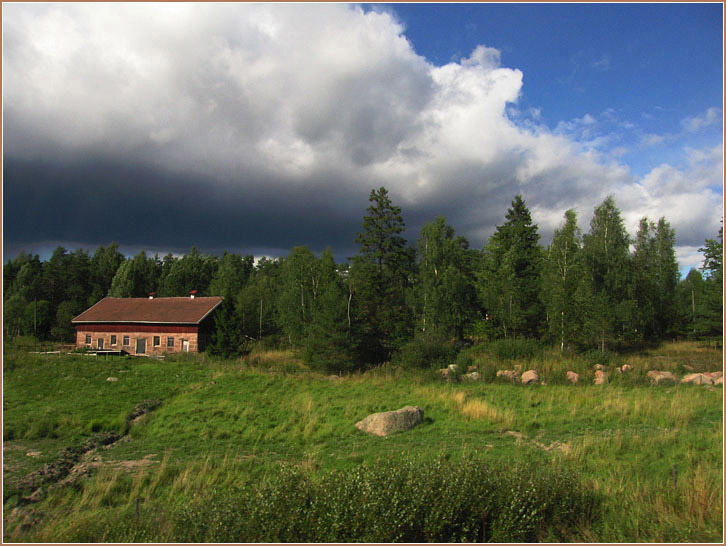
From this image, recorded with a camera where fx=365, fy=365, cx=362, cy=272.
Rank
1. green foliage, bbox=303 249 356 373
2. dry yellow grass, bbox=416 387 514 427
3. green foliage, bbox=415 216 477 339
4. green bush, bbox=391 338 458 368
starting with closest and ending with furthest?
dry yellow grass, bbox=416 387 514 427 < green bush, bbox=391 338 458 368 < green foliage, bbox=303 249 356 373 < green foliage, bbox=415 216 477 339

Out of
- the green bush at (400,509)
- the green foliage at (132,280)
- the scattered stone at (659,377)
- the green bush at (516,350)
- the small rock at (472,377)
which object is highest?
A: the green foliage at (132,280)

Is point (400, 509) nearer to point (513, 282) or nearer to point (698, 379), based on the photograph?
point (698, 379)

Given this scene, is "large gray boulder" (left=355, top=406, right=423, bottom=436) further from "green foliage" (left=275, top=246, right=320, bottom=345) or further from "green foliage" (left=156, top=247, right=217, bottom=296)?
"green foliage" (left=156, top=247, right=217, bottom=296)

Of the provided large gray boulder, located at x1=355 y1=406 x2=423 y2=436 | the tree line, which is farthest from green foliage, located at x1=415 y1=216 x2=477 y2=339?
large gray boulder, located at x1=355 y1=406 x2=423 y2=436

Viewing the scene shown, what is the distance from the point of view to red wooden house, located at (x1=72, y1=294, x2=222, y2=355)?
3284cm

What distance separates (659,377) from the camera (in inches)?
768

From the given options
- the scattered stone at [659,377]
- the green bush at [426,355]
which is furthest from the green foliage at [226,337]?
the scattered stone at [659,377]

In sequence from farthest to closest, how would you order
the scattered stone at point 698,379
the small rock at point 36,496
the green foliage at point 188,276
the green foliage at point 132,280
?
the green foliage at point 188,276 → the green foliage at point 132,280 → the scattered stone at point 698,379 → the small rock at point 36,496

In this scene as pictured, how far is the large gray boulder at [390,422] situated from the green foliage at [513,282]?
18.4 metres

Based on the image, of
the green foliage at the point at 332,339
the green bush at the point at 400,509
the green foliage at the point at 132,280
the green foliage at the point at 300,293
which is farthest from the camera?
the green foliage at the point at 132,280

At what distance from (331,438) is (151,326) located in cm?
2857

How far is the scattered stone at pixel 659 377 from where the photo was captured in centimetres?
1884

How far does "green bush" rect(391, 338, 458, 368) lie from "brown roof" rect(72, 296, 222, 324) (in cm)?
1909

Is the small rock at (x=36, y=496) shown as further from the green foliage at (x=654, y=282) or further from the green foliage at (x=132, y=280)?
the green foliage at (x=132, y=280)
